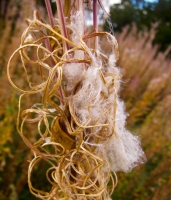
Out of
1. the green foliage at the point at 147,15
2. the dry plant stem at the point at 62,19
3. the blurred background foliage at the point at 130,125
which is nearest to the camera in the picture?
the dry plant stem at the point at 62,19

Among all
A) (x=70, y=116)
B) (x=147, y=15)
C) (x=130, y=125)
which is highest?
(x=147, y=15)

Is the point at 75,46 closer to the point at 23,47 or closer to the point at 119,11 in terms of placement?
the point at 23,47

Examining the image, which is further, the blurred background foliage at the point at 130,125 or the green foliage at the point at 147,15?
the green foliage at the point at 147,15

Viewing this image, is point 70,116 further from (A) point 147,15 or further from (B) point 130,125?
(A) point 147,15

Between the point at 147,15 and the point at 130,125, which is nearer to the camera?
the point at 130,125

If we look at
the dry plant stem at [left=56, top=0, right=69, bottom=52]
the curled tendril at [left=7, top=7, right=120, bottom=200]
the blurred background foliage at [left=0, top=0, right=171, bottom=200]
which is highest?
the dry plant stem at [left=56, top=0, right=69, bottom=52]

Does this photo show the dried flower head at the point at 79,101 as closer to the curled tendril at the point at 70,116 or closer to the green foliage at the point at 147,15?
the curled tendril at the point at 70,116

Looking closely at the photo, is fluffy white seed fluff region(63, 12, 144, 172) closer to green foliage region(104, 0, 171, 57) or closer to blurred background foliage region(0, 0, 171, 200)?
blurred background foliage region(0, 0, 171, 200)

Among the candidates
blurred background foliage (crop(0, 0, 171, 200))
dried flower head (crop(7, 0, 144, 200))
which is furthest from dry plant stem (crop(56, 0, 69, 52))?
blurred background foliage (crop(0, 0, 171, 200))

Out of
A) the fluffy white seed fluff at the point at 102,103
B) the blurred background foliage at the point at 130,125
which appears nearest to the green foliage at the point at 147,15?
the blurred background foliage at the point at 130,125

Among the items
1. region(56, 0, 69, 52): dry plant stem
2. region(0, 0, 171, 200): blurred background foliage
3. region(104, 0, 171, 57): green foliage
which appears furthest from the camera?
region(104, 0, 171, 57): green foliage

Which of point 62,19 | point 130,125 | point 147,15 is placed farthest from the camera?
point 147,15

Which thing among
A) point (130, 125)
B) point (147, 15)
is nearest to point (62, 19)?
point (130, 125)
